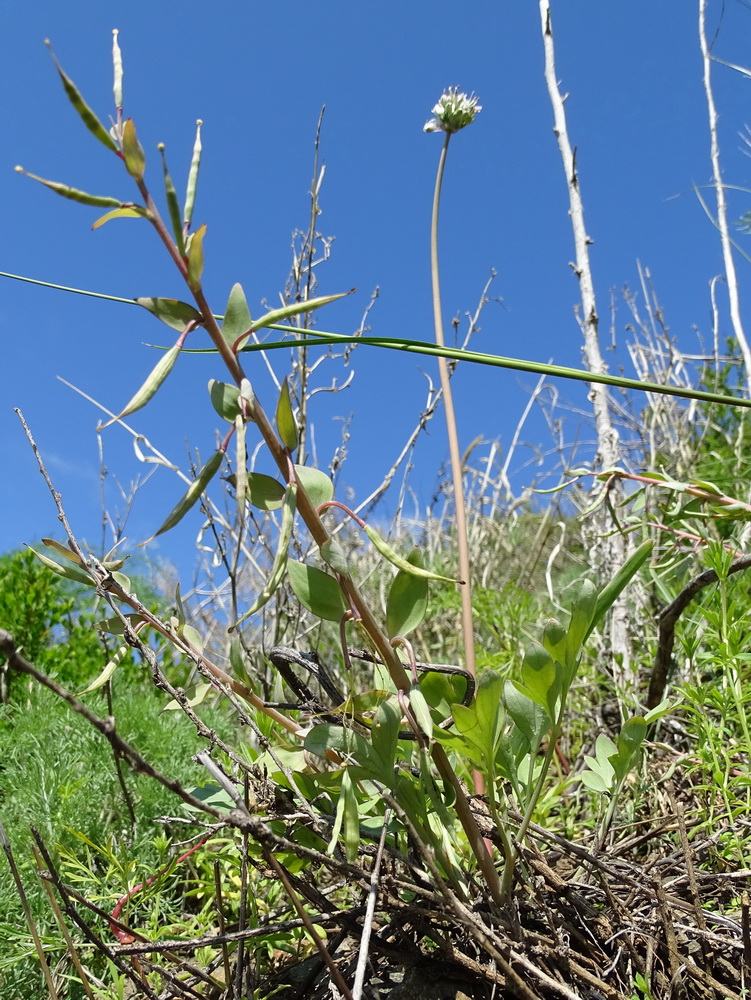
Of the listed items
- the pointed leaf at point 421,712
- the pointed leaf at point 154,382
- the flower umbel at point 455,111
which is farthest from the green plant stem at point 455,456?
the pointed leaf at point 154,382

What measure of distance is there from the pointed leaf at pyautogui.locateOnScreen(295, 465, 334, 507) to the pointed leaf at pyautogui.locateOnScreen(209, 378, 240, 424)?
0.21ft

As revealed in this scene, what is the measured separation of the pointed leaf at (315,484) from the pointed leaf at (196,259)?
14 cm

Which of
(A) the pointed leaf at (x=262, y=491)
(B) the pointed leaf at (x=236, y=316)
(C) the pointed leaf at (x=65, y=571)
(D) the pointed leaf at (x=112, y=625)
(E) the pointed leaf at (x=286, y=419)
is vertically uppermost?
(B) the pointed leaf at (x=236, y=316)

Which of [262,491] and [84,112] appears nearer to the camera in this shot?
[84,112]

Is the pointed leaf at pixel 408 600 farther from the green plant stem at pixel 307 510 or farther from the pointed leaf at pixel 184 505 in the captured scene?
the pointed leaf at pixel 184 505

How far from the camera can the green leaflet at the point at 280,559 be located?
37 centimetres

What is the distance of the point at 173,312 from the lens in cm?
46

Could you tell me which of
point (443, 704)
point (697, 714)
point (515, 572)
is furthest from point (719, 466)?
point (443, 704)

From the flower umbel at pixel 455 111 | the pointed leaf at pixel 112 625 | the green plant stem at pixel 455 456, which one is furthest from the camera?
the flower umbel at pixel 455 111

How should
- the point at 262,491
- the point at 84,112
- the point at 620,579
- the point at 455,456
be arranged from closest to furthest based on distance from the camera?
1. the point at 84,112
2. the point at 262,491
3. the point at 620,579
4. the point at 455,456

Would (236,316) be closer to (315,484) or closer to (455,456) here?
(315,484)

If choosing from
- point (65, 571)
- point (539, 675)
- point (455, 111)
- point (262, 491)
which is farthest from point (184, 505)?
point (455, 111)

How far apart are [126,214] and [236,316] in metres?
0.09

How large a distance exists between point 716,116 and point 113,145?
84.0 inches
